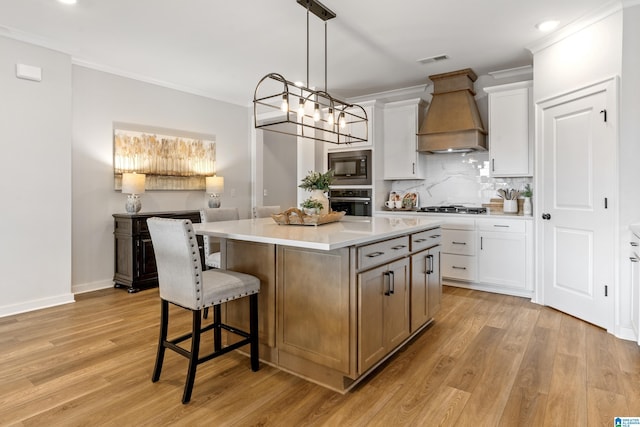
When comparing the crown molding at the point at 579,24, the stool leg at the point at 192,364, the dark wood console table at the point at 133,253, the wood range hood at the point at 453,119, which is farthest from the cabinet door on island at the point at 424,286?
the dark wood console table at the point at 133,253

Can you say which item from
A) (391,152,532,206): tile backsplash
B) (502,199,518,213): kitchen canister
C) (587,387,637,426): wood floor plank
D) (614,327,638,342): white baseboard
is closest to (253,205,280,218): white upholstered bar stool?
(391,152,532,206): tile backsplash

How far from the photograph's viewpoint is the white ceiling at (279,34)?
300 centimetres

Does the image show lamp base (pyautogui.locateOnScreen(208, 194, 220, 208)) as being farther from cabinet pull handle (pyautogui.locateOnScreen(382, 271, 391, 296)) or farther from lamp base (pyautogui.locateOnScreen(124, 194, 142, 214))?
cabinet pull handle (pyautogui.locateOnScreen(382, 271, 391, 296))

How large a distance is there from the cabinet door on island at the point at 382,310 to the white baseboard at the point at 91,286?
3647 millimetres

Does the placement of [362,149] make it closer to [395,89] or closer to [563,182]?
[395,89]

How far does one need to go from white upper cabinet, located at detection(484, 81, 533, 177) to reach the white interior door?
0.46 meters

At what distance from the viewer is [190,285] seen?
204 cm

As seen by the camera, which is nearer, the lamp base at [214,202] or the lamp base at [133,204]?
the lamp base at [133,204]

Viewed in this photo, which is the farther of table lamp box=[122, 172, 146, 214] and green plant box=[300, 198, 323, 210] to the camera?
table lamp box=[122, 172, 146, 214]

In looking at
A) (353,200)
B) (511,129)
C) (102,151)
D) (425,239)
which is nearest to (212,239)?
(425,239)

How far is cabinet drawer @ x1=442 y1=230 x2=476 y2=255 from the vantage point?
433cm

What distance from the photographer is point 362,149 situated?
5133 mm

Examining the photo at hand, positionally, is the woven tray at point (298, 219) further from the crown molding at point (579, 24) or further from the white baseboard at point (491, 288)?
the crown molding at point (579, 24)

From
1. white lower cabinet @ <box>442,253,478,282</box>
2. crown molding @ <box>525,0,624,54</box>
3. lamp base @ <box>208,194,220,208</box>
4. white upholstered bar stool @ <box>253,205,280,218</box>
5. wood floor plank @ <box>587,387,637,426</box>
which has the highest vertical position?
crown molding @ <box>525,0,624,54</box>
